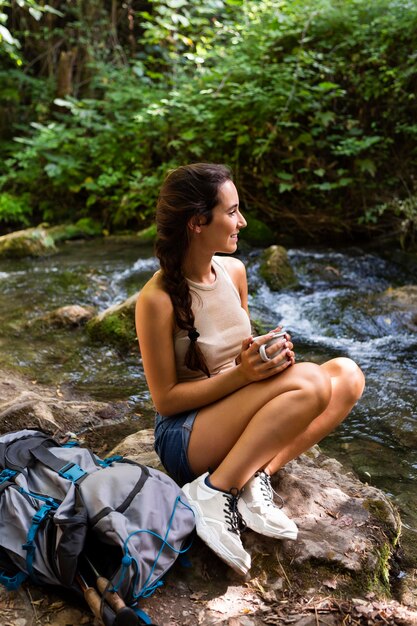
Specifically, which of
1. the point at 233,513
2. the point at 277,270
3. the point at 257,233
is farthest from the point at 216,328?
the point at 257,233

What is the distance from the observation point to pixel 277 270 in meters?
7.09

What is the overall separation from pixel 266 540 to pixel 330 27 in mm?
8604

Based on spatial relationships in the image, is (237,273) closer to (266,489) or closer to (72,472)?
Answer: (266,489)

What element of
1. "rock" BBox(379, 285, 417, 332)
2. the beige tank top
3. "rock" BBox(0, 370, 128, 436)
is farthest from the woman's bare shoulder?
"rock" BBox(379, 285, 417, 332)

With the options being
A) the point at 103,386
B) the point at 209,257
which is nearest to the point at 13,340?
the point at 103,386

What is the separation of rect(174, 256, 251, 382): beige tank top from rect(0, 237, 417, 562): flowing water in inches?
52.0

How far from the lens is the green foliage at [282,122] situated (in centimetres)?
837

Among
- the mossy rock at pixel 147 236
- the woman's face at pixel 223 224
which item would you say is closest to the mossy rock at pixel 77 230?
the mossy rock at pixel 147 236

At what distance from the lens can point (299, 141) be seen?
8578mm

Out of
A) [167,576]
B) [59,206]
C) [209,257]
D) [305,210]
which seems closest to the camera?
[167,576]

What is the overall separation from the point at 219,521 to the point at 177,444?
0.38 m

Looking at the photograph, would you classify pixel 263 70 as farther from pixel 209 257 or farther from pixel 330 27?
pixel 209 257

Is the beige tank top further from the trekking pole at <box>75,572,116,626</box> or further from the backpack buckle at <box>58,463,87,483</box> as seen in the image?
the trekking pole at <box>75,572,116,626</box>

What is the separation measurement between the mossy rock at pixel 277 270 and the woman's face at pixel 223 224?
4.63 metres
